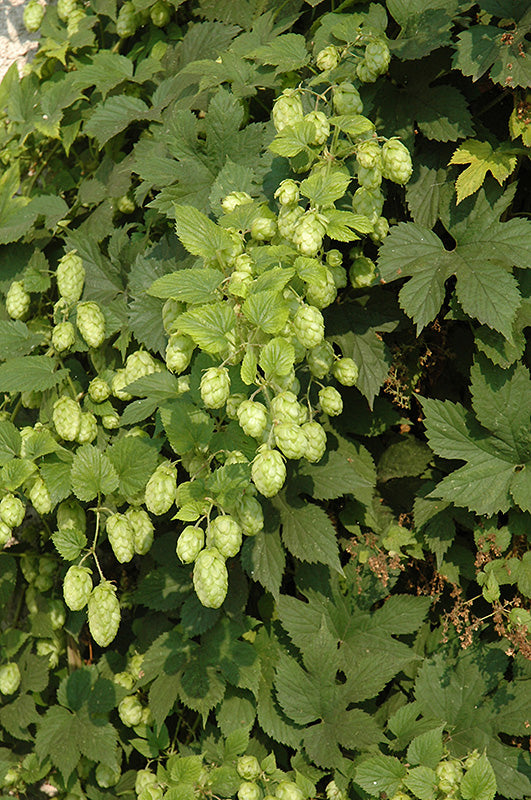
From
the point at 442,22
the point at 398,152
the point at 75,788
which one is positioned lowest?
the point at 75,788

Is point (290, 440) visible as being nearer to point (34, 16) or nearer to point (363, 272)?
point (363, 272)

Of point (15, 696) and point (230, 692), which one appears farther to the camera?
point (15, 696)

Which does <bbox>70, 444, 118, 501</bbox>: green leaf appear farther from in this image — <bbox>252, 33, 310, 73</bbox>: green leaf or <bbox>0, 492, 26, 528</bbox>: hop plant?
<bbox>252, 33, 310, 73</bbox>: green leaf

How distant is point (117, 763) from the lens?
238 cm

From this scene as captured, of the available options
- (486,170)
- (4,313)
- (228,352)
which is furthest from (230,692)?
(486,170)

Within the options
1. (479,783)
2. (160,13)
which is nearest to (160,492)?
(479,783)

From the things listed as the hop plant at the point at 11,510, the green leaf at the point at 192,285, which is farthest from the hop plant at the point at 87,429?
the green leaf at the point at 192,285

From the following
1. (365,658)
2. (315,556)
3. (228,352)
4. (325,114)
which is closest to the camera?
(228,352)

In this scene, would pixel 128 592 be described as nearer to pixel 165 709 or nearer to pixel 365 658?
pixel 165 709

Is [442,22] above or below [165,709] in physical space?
above

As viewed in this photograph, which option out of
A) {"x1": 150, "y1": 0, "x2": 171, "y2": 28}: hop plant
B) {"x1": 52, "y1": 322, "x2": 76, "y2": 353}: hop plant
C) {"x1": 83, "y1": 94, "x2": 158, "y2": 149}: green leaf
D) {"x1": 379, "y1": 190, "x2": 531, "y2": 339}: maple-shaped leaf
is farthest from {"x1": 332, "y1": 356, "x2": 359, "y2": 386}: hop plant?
{"x1": 150, "y1": 0, "x2": 171, "y2": 28}: hop plant

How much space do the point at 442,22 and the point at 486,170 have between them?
1.32ft

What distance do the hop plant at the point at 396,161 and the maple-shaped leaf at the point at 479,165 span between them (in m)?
0.25

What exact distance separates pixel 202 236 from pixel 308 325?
350mm
